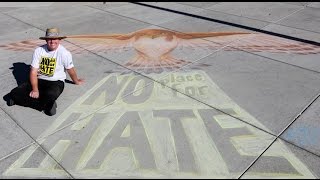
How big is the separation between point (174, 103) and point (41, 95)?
1.98 meters

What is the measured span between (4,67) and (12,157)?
2.97 meters

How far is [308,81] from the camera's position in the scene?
5.89m

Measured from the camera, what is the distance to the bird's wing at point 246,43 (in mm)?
7188

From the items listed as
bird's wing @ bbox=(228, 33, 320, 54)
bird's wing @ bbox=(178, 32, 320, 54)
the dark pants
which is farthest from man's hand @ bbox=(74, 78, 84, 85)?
bird's wing @ bbox=(228, 33, 320, 54)

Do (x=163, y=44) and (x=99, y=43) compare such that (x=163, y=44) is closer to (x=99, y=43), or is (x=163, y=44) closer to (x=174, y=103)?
(x=99, y=43)

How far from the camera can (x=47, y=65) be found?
5.36 m

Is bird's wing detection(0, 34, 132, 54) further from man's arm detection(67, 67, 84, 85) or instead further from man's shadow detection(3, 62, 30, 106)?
man's arm detection(67, 67, 84, 85)

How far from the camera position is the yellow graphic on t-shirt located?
534cm

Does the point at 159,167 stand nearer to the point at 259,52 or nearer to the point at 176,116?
the point at 176,116

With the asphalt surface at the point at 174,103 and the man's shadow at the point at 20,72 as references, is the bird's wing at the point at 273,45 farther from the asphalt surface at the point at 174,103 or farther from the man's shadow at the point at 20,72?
the man's shadow at the point at 20,72

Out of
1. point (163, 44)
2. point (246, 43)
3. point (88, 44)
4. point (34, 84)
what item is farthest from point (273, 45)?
point (34, 84)

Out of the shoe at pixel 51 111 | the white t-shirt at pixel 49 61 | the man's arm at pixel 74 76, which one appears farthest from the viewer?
the man's arm at pixel 74 76

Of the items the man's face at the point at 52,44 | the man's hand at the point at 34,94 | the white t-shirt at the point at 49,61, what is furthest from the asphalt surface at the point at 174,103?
the man's face at the point at 52,44

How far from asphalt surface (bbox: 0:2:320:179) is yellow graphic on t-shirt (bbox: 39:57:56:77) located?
1.53 feet
